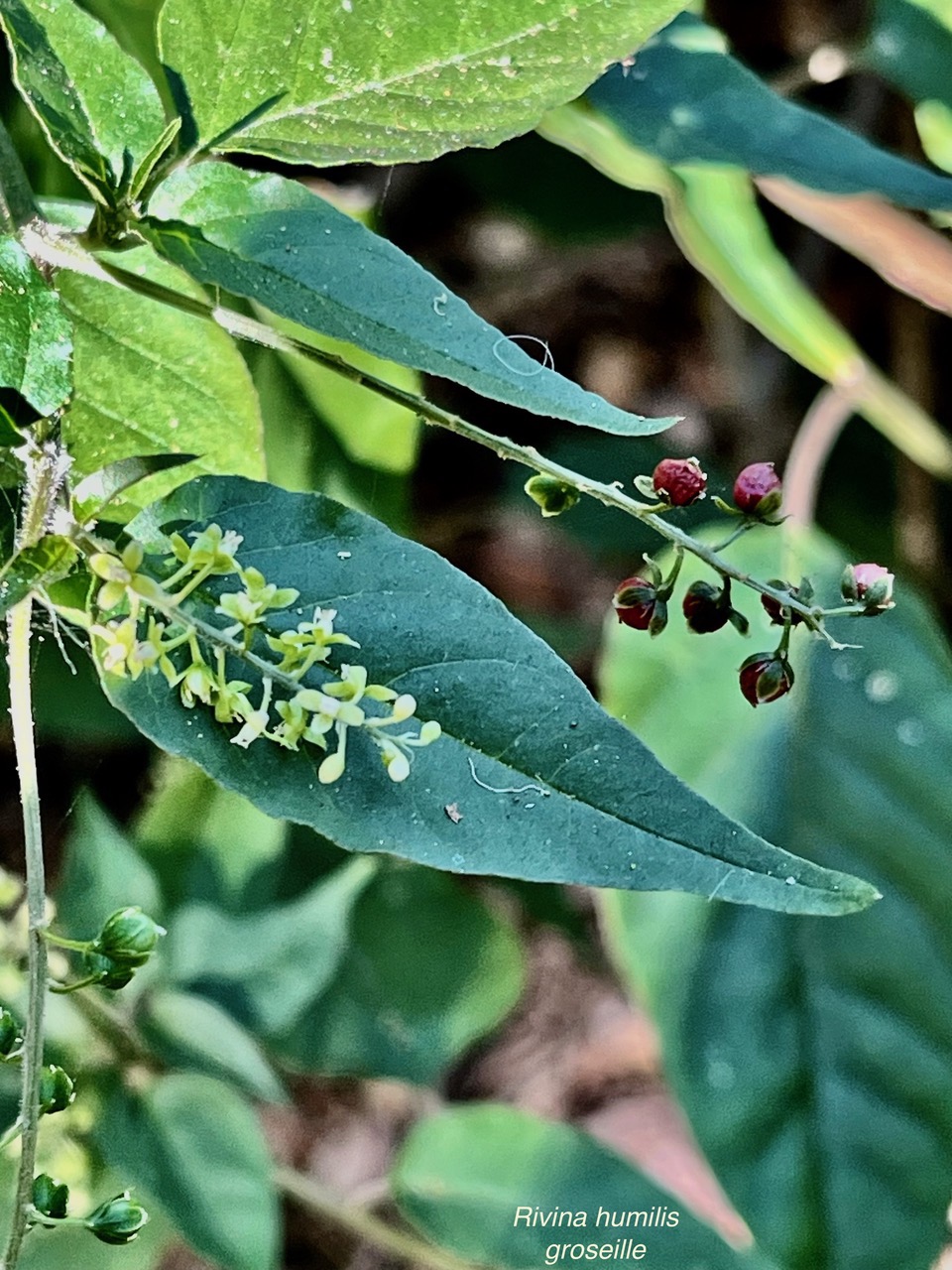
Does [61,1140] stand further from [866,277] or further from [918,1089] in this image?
[866,277]

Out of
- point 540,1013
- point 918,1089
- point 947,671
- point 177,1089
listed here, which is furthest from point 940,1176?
point 540,1013

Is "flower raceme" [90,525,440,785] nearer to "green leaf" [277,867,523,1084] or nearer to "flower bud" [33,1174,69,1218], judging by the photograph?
"flower bud" [33,1174,69,1218]

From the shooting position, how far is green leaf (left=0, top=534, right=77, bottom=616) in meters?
0.30

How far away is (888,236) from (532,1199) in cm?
60

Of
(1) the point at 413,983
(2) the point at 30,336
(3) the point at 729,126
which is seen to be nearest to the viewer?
(2) the point at 30,336

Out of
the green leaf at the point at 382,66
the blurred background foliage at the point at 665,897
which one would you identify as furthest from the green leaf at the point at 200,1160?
the green leaf at the point at 382,66

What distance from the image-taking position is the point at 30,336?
0.99 feet

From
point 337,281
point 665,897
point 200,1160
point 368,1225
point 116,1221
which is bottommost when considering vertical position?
point 368,1225

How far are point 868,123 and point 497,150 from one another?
0.29 meters

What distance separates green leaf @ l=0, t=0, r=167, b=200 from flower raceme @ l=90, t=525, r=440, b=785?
0.11m

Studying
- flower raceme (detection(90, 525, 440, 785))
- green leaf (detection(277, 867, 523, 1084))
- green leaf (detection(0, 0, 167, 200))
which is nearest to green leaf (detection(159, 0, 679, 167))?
green leaf (detection(0, 0, 167, 200))

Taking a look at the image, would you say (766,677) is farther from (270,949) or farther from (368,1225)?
(368,1225)

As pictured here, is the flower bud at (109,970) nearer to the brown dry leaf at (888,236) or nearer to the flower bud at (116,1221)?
the flower bud at (116,1221)

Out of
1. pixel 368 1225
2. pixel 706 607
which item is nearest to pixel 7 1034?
pixel 706 607
